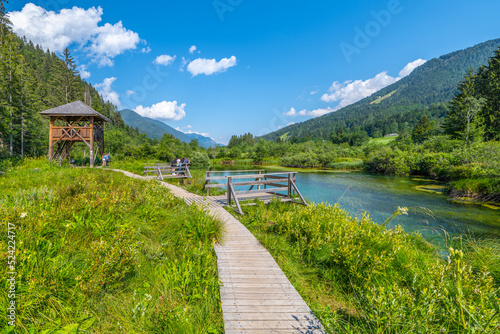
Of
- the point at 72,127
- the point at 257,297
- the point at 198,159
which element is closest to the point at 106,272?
the point at 257,297

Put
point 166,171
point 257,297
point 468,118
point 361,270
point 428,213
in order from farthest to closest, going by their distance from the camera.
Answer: point 468,118 < point 166,171 < point 428,213 < point 361,270 < point 257,297

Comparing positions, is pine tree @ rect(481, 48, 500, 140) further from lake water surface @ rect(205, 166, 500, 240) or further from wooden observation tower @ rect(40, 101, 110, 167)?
wooden observation tower @ rect(40, 101, 110, 167)

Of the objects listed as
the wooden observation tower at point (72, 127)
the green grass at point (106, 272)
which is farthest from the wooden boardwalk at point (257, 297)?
the wooden observation tower at point (72, 127)

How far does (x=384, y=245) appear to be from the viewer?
443cm

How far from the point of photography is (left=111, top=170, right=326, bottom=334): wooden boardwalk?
2.69 metres

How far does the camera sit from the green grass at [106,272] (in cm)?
244

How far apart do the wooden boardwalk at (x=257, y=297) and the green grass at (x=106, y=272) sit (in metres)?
0.21

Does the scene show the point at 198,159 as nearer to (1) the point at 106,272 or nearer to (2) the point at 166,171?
(2) the point at 166,171

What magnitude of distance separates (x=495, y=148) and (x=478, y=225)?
14362mm

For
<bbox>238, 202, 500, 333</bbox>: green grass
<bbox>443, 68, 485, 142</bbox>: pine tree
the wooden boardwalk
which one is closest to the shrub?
<bbox>238, 202, 500, 333</bbox>: green grass

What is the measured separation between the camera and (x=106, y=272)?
9.80 ft

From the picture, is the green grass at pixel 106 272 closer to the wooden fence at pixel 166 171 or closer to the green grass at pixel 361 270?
the green grass at pixel 361 270

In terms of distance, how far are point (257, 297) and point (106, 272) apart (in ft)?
7.53

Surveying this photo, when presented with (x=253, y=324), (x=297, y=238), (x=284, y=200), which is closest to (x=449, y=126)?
(x=284, y=200)
